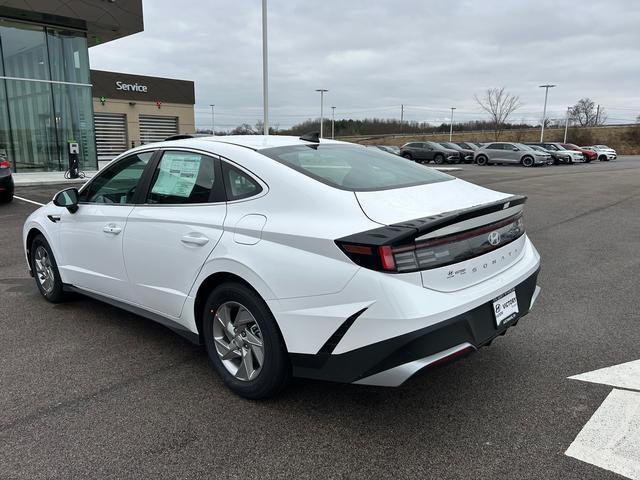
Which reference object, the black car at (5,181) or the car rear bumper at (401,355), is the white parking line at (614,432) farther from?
the black car at (5,181)

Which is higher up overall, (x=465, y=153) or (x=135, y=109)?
(x=135, y=109)

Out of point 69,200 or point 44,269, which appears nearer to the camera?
point 69,200

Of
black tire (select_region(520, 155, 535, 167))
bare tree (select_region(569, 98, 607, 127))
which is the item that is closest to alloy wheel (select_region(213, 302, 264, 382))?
black tire (select_region(520, 155, 535, 167))

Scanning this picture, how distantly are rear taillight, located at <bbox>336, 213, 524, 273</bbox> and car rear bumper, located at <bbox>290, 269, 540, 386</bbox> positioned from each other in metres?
0.30

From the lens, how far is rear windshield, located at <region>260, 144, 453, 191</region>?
10.2ft

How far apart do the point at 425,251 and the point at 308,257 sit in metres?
0.61

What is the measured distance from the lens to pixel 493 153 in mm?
35438

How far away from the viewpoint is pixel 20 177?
18.8 m

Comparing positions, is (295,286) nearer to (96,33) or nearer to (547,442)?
(547,442)

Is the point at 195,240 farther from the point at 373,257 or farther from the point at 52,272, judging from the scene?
the point at 52,272

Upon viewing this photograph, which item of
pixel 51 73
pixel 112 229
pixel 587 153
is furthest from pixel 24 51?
pixel 587 153

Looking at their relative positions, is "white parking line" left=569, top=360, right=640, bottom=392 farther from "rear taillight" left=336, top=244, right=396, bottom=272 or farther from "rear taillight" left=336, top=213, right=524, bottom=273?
Result: "rear taillight" left=336, top=244, right=396, bottom=272

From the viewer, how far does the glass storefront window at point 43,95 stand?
65.7 feet

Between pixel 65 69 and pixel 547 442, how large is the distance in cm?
2320
